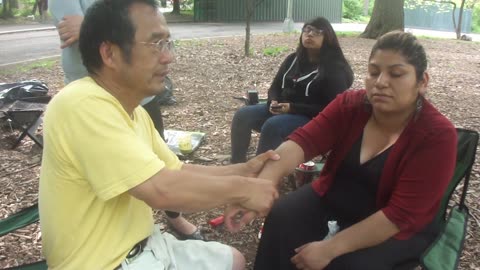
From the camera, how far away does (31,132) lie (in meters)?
5.02

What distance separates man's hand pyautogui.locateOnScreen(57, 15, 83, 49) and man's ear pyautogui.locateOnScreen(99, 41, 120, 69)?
108 centimetres

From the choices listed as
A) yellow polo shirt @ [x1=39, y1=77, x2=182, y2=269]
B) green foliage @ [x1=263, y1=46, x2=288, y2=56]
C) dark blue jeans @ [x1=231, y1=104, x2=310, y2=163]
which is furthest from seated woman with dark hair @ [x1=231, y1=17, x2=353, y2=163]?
green foliage @ [x1=263, y1=46, x2=288, y2=56]

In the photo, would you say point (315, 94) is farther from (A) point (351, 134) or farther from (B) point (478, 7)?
(B) point (478, 7)

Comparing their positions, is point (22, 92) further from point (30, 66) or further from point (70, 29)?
point (30, 66)

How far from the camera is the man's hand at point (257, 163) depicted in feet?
8.09

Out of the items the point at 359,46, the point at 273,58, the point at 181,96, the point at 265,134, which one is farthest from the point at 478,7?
the point at 265,134

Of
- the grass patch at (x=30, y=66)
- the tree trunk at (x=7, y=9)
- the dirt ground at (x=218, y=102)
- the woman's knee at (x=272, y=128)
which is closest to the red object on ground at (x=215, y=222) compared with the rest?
the dirt ground at (x=218, y=102)

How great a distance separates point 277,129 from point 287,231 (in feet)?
5.21

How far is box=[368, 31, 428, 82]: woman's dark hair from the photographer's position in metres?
2.23

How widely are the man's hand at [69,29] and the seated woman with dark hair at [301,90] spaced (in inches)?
72.9

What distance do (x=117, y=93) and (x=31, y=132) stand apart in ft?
12.2

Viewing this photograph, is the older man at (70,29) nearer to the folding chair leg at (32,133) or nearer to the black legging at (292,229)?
the black legging at (292,229)

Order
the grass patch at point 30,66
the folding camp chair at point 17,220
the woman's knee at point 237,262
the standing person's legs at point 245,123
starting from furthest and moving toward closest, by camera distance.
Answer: the grass patch at point 30,66
the standing person's legs at point 245,123
the folding camp chair at point 17,220
the woman's knee at point 237,262

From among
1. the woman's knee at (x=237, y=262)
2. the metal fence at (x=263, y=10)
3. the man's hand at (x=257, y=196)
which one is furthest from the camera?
the metal fence at (x=263, y=10)
